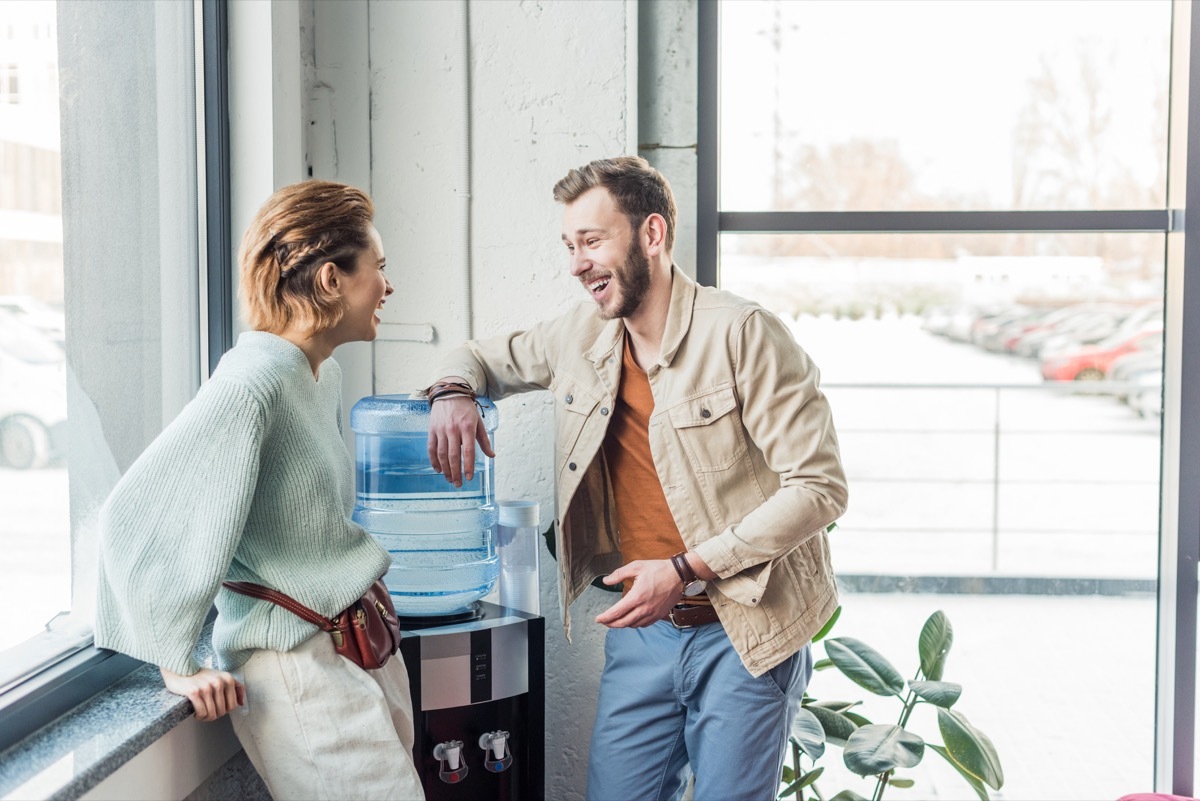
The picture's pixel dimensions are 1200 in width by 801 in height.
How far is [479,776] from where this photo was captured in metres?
2.11

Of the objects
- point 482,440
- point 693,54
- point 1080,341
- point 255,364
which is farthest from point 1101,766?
point 255,364

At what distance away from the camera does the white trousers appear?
1576 mm

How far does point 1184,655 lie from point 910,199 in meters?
1.39

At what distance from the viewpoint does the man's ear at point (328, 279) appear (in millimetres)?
1628

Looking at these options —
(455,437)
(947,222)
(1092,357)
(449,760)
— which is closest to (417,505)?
(455,437)

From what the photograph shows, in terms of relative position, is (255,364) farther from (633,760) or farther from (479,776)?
(633,760)

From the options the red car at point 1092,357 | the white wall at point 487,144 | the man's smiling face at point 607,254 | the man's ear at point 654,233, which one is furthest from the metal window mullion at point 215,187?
the red car at point 1092,357

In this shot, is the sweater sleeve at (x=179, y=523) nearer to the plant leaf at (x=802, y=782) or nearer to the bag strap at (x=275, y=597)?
the bag strap at (x=275, y=597)

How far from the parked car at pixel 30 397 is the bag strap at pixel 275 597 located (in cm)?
42

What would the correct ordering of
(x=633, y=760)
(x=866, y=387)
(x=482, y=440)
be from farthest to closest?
1. (x=866, y=387)
2. (x=633, y=760)
3. (x=482, y=440)

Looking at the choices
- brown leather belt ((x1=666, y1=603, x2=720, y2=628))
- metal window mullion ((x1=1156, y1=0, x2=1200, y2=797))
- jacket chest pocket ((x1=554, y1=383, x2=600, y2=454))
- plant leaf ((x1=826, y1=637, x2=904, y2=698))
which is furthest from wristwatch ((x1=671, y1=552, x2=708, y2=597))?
metal window mullion ((x1=1156, y1=0, x2=1200, y2=797))

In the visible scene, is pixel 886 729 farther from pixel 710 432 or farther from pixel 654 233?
pixel 654 233

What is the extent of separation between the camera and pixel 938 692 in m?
2.38

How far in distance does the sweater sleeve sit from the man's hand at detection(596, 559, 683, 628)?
2.26 feet
